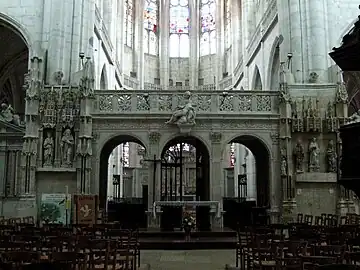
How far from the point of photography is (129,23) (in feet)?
151

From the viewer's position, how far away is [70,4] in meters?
24.2

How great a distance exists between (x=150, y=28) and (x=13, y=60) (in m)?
20.1

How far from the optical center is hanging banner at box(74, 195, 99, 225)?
16406 millimetres

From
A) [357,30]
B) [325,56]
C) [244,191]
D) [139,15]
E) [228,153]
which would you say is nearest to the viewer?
[357,30]

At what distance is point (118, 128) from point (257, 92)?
6.76 meters

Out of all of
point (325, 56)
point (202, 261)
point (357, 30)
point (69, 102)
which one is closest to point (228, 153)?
point (325, 56)

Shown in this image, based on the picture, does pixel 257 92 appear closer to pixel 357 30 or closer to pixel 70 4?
pixel 70 4

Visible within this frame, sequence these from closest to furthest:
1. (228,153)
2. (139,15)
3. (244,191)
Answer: (244,191) → (228,153) → (139,15)

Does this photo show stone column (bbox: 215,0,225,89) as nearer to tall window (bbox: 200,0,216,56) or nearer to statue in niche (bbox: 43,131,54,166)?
tall window (bbox: 200,0,216,56)

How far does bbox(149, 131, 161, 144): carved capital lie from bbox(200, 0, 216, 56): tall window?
90.4ft

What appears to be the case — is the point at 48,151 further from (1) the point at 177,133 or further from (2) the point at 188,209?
(2) the point at 188,209

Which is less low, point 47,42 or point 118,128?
point 47,42

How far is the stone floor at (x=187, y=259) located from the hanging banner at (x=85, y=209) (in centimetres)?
235

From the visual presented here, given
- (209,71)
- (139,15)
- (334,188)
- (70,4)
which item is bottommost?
(334,188)
